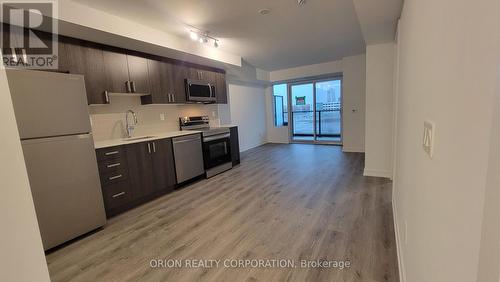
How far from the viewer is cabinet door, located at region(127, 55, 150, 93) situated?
10.5 ft

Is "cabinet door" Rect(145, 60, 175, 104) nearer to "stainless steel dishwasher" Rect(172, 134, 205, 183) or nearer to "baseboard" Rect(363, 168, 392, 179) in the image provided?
"stainless steel dishwasher" Rect(172, 134, 205, 183)

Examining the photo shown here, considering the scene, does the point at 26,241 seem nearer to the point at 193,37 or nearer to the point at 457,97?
the point at 457,97

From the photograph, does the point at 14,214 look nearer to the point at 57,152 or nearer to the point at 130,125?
the point at 57,152

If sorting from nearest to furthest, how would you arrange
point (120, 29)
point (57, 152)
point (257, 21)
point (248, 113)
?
point (57, 152)
point (120, 29)
point (257, 21)
point (248, 113)

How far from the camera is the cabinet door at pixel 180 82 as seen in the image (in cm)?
383

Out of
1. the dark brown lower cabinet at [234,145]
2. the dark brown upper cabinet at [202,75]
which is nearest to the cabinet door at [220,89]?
the dark brown upper cabinet at [202,75]

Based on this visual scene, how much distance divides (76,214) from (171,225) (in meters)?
0.93

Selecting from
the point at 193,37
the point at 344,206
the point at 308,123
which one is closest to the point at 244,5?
the point at 193,37

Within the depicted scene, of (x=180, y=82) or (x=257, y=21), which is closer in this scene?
(x=257, y=21)

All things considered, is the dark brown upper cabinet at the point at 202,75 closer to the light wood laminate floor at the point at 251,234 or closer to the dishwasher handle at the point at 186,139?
the dishwasher handle at the point at 186,139

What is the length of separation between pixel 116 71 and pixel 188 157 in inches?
63.9

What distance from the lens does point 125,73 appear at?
3.12 m

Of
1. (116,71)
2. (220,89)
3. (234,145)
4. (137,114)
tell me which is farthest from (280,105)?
(116,71)

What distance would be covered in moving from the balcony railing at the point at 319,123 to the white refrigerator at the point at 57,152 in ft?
19.9
